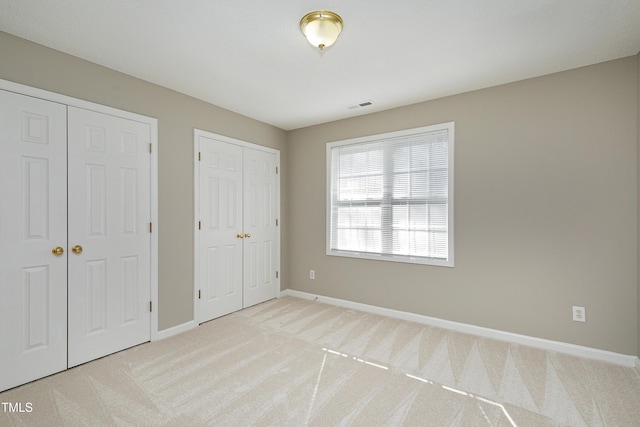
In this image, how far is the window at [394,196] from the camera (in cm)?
326

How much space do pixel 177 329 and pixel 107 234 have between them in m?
1.21

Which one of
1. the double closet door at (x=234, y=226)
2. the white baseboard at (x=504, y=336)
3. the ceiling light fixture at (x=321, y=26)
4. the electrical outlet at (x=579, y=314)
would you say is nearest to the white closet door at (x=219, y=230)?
the double closet door at (x=234, y=226)

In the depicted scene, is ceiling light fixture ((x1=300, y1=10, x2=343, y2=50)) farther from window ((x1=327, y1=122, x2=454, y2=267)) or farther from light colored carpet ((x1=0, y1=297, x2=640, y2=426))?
light colored carpet ((x1=0, y1=297, x2=640, y2=426))

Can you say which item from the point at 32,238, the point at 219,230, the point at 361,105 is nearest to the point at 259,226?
the point at 219,230

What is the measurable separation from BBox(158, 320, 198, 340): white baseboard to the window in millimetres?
1916

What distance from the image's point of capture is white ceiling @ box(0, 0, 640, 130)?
6.00ft

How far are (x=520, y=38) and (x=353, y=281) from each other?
2991 mm

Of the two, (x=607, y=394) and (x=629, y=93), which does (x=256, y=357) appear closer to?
(x=607, y=394)

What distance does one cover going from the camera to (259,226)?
4086 millimetres

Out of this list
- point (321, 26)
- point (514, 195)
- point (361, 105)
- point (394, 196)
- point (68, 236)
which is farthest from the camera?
point (394, 196)

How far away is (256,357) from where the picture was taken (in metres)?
2.55

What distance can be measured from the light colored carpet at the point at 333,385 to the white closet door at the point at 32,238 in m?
0.23

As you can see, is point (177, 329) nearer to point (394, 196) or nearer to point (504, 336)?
point (394, 196)

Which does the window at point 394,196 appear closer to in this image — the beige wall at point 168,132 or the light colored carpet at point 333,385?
the light colored carpet at point 333,385
